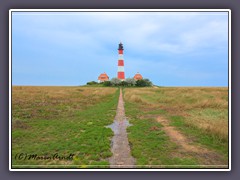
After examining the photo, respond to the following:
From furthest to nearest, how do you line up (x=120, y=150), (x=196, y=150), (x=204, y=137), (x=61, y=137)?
(x=61, y=137), (x=204, y=137), (x=196, y=150), (x=120, y=150)

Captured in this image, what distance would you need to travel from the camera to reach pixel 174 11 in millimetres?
8438

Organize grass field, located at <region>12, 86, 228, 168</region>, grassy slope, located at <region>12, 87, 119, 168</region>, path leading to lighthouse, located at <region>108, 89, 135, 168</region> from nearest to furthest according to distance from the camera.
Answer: path leading to lighthouse, located at <region>108, 89, 135, 168</region> → grass field, located at <region>12, 86, 228, 168</region> → grassy slope, located at <region>12, 87, 119, 168</region>

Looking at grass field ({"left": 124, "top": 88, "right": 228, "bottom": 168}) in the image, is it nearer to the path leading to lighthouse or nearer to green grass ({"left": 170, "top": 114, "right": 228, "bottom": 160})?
green grass ({"left": 170, "top": 114, "right": 228, "bottom": 160})

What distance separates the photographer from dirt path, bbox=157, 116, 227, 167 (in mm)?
7906

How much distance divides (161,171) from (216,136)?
11.7 ft

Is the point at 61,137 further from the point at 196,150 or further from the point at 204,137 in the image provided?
the point at 204,137

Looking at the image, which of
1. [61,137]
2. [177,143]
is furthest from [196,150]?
[61,137]

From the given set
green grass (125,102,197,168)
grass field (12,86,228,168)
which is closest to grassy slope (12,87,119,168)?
grass field (12,86,228,168)

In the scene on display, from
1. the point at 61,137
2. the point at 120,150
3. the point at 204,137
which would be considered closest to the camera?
the point at 120,150

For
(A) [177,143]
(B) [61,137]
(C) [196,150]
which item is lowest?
(C) [196,150]

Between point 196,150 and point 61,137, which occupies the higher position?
point 61,137

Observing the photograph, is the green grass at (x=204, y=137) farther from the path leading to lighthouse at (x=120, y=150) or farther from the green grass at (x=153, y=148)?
the path leading to lighthouse at (x=120, y=150)

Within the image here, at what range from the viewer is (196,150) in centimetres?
877
